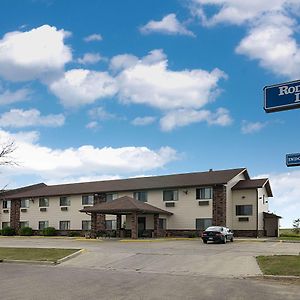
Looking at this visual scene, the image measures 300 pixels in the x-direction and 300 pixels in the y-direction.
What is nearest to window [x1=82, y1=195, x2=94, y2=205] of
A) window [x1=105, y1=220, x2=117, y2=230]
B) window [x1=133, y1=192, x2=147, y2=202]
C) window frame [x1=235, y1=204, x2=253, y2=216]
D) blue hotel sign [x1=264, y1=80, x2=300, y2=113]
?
window [x1=105, y1=220, x2=117, y2=230]

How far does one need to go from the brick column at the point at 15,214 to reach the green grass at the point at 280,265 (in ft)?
141

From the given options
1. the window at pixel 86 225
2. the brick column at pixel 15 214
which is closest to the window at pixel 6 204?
the brick column at pixel 15 214

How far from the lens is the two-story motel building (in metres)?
43.8

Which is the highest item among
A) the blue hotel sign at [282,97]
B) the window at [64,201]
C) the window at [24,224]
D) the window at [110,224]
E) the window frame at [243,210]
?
the blue hotel sign at [282,97]

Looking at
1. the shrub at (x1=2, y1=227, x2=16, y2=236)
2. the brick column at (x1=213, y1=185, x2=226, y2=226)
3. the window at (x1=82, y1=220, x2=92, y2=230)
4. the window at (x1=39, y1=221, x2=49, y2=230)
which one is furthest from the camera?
the shrub at (x1=2, y1=227, x2=16, y2=236)

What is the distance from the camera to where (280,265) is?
1733 centimetres

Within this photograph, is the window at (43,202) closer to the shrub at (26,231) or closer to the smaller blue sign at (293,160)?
the shrub at (26,231)

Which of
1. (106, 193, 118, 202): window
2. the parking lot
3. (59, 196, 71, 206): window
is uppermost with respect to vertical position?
(106, 193, 118, 202): window

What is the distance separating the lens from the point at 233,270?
57.9 feet

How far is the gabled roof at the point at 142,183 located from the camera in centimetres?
4581

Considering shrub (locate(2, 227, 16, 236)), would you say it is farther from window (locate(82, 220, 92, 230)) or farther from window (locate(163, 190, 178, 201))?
window (locate(163, 190, 178, 201))

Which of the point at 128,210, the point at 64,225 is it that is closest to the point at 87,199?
the point at 64,225

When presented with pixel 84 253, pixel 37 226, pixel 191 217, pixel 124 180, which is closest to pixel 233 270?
pixel 84 253

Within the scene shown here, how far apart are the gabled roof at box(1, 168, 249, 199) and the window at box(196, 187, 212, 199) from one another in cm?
72
